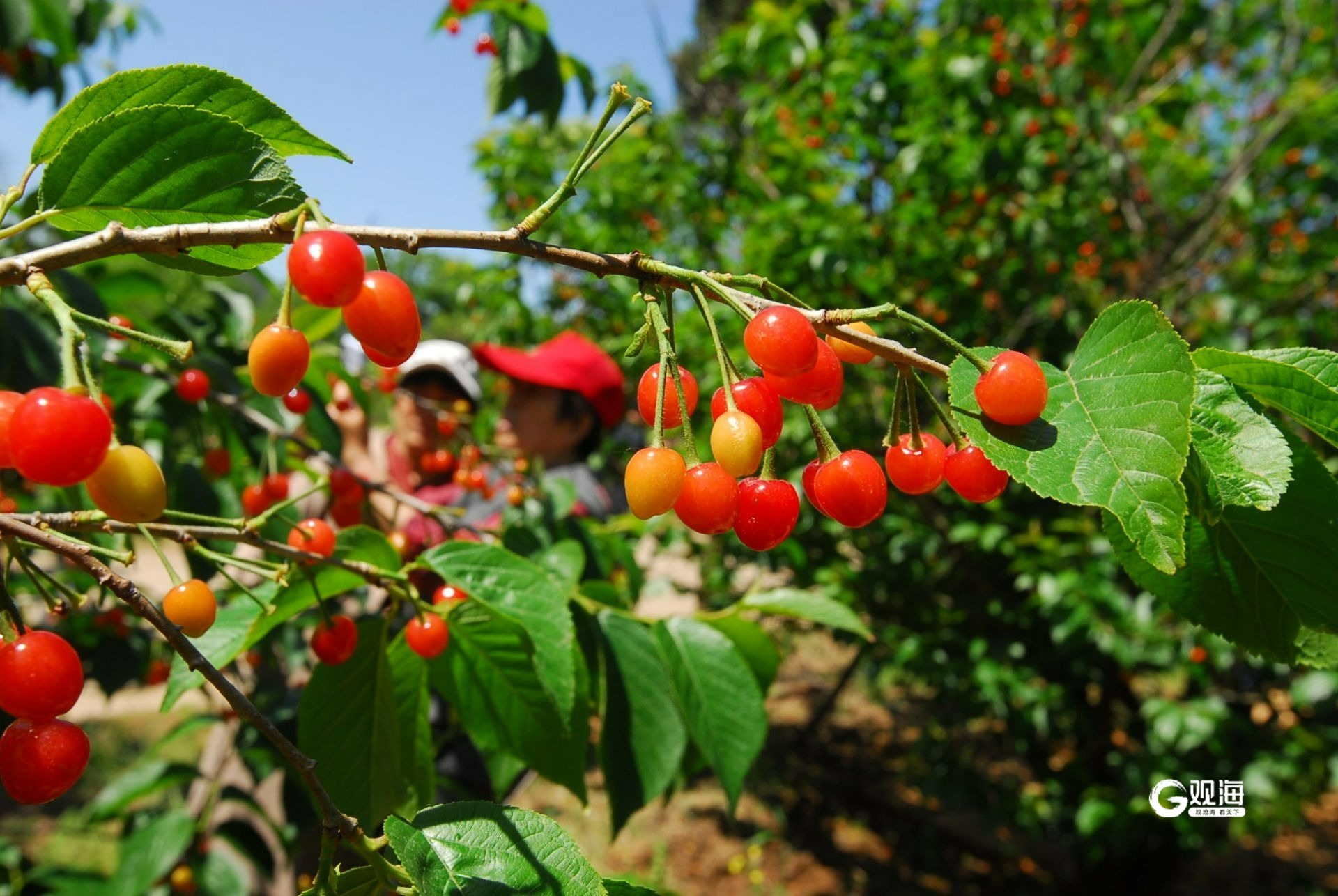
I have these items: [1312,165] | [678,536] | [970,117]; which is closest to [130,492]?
[678,536]

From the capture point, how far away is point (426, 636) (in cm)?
118

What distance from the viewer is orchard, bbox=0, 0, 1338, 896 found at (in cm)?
73

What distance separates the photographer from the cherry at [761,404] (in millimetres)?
823

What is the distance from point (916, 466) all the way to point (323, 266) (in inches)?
22.5

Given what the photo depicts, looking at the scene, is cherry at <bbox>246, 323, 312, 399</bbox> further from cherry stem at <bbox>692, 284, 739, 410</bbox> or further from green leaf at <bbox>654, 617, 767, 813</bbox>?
green leaf at <bbox>654, 617, 767, 813</bbox>

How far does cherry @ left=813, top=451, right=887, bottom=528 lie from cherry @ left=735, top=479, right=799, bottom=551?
1.4 inches

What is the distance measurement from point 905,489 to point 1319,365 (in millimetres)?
406

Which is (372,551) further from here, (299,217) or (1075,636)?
(1075,636)

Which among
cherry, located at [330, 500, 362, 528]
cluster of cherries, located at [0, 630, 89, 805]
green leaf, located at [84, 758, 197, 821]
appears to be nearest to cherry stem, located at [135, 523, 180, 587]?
cluster of cherries, located at [0, 630, 89, 805]

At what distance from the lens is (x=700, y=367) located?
5504 mm

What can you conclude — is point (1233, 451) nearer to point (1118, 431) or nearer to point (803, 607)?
point (1118, 431)

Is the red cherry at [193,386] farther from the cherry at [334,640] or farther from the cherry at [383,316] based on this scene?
the cherry at [383,316]

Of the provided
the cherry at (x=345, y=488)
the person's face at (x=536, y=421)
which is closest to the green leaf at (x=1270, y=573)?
the cherry at (x=345, y=488)

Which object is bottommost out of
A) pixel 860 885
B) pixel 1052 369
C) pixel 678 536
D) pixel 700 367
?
pixel 860 885
